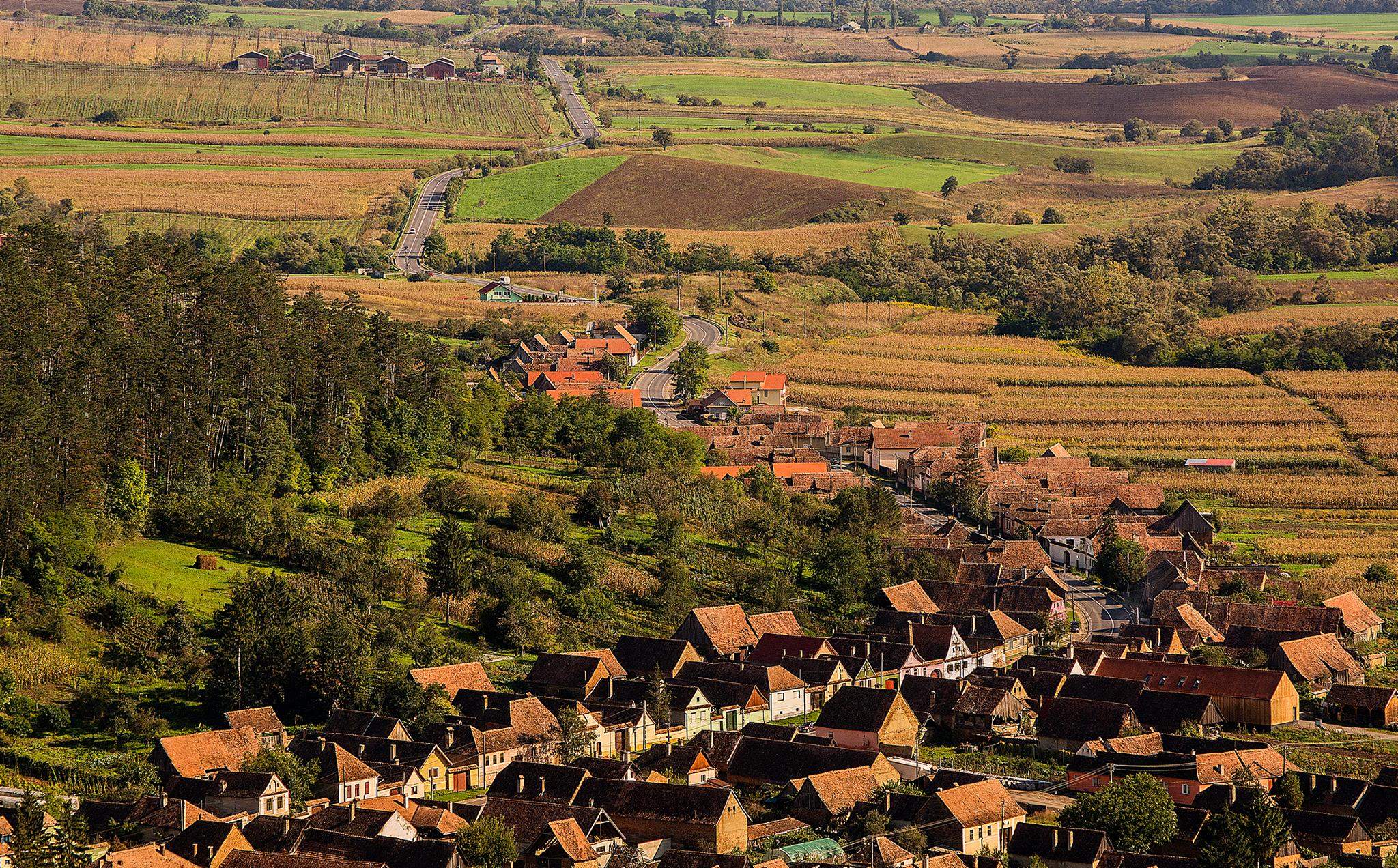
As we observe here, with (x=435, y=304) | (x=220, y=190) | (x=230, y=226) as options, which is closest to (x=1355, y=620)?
(x=435, y=304)

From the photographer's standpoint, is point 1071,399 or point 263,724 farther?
point 1071,399

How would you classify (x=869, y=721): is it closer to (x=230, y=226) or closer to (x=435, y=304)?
(x=435, y=304)

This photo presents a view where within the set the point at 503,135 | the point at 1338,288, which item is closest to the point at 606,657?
the point at 1338,288

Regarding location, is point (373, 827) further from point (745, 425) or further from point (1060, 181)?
point (1060, 181)

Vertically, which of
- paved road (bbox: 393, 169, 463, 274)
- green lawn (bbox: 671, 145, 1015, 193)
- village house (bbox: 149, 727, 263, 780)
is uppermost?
village house (bbox: 149, 727, 263, 780)

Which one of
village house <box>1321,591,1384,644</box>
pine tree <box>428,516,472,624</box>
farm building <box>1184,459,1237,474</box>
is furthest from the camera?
farm building <box>1184,459,1237,474</box>

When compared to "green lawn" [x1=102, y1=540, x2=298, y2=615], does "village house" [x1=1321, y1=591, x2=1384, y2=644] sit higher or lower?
lower

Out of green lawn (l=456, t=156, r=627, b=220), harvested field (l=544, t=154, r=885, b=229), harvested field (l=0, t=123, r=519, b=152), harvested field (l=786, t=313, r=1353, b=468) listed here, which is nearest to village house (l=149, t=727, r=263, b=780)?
harvested field (l=786, t=313, r=1353, b=468)

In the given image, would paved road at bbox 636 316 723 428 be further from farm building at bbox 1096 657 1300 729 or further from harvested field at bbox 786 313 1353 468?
farm building at bbox 1096 657 1300 729

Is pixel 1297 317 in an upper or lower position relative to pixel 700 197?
upper
